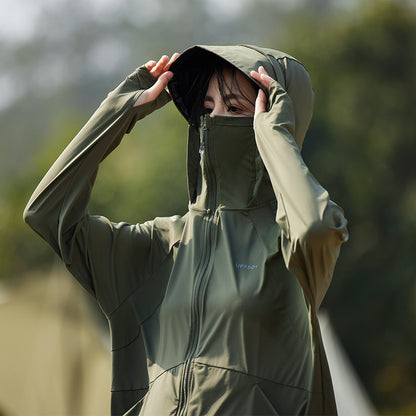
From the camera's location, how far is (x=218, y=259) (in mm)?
2406

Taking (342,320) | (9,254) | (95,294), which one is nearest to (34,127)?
(9,254)

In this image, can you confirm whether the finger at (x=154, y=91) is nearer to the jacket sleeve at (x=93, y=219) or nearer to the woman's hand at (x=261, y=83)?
the jacket sleeve at (x=93, y=219)

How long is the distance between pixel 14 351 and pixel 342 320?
9228 mm

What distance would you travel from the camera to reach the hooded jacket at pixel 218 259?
222 cm

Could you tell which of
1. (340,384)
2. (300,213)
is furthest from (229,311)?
(340,384)

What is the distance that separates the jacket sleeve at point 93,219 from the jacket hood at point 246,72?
0.61 ft

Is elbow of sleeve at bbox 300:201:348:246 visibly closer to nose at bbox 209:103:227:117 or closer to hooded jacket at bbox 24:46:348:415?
hooded jacket at bbox 24:46:348:415

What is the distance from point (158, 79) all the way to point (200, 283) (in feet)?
2.29

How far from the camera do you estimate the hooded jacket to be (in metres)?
2.22

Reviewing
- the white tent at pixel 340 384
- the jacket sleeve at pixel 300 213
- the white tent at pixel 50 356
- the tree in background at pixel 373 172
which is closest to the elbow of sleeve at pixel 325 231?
the jacket sleeve at pixel 300 213

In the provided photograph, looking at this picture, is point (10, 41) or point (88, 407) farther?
point (10, 41)

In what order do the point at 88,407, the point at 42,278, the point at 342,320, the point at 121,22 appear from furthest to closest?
the point at 121,22 < the point at 342,320 < the point at 42,278 < the point at 88,407

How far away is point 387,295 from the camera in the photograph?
14914mm

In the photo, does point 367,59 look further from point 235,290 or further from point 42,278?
point 235,290
